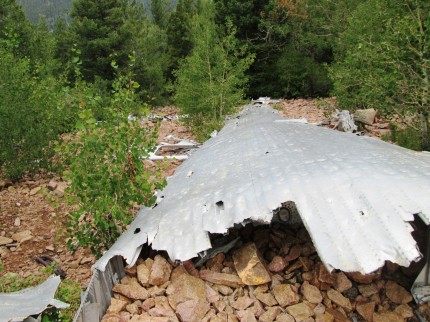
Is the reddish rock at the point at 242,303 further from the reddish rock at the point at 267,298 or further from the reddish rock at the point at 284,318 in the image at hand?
the reddish rock at the point at 284,318

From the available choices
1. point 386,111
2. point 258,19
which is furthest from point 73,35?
point 386,111

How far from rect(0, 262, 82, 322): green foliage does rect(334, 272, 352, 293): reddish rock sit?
7.10 feet

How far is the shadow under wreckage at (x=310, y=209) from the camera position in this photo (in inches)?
99.9

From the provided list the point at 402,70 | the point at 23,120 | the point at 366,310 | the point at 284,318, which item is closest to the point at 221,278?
the point at 284,318

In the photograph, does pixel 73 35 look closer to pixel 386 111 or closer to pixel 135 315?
pixel 386 111

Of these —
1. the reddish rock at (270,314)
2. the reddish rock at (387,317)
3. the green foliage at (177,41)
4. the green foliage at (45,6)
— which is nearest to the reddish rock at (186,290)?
the reddish rock at (270,314)

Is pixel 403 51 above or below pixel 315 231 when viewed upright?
above

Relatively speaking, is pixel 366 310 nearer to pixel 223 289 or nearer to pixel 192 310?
pixel 223 289

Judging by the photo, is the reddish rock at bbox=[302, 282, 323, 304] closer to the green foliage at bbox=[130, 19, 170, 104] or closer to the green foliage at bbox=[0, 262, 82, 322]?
the green foliage at bbox=[0, 262, 82, 322]

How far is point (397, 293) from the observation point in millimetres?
3053

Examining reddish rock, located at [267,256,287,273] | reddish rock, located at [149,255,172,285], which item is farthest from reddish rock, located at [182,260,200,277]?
reddish rock, located at [267,256,287,273]

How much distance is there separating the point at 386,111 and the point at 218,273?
16.9ft

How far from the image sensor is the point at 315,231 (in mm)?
2666

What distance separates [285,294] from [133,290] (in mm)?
1226
